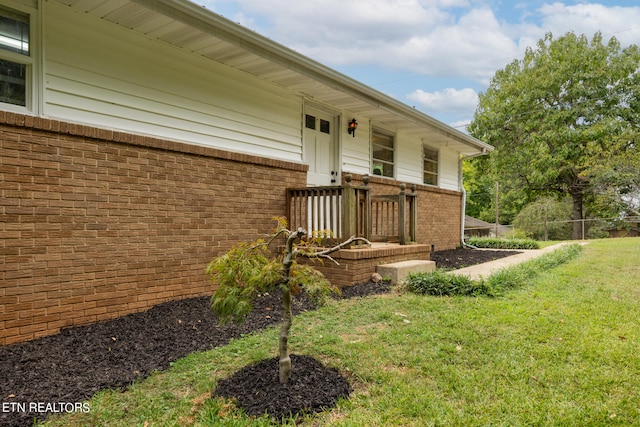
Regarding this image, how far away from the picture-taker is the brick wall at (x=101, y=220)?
144 inches

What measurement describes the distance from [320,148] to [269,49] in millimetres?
2717

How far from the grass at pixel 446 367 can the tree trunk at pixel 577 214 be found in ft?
68.5

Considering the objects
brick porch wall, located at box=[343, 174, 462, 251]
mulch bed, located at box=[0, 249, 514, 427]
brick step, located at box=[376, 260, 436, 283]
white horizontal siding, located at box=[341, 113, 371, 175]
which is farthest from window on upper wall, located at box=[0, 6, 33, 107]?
brick porch wall, located at box=[343, 174, 462, 251]

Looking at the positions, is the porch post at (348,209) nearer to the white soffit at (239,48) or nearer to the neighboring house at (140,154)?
the neighboring house at (140,154)

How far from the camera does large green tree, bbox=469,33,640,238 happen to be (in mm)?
20617

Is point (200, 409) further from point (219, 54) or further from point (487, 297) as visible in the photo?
point (219, 54)

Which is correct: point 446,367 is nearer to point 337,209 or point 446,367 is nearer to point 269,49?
point 337,209

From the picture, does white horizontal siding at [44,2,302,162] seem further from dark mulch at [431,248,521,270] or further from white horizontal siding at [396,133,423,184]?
dark mulch at [431,248,521,270]

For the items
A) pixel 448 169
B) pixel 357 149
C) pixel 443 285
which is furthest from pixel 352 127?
pixel 448 169

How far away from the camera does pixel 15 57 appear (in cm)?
376

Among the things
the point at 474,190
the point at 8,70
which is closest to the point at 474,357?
the point at 8,70

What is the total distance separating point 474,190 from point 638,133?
21716 mm

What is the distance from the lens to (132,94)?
4.65m

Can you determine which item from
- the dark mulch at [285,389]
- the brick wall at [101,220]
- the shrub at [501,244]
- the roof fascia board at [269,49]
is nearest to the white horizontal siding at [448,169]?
the shrub at [501,244]
